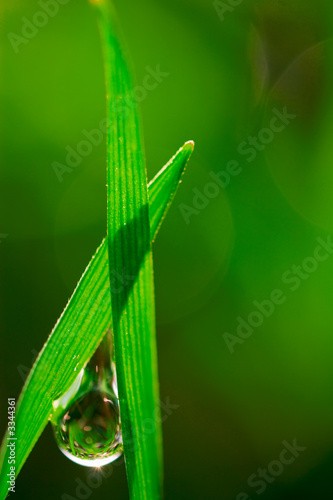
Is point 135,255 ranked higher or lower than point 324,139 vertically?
lower

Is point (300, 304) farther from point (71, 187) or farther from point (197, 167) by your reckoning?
point (71, 187)

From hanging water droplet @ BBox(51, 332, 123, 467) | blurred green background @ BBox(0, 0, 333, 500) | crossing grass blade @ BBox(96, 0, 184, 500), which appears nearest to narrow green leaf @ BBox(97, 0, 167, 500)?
crossing grass blade @ BBox(96, 0, 184, 500)

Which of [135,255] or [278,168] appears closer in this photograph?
[135,255]

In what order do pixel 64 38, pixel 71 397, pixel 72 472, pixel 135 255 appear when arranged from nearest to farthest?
1. pixel 135 255
2. pixel 71 397
3. pixel 72 472
4. pixel 64 38

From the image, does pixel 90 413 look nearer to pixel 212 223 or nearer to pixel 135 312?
pixel 135 312

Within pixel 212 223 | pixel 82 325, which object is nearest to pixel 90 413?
pixel 82 325

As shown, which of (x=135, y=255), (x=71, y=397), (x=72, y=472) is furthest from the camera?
(x=72, y=472)

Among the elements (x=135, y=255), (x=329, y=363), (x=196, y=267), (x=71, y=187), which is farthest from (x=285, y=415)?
(x=135, y=255)
